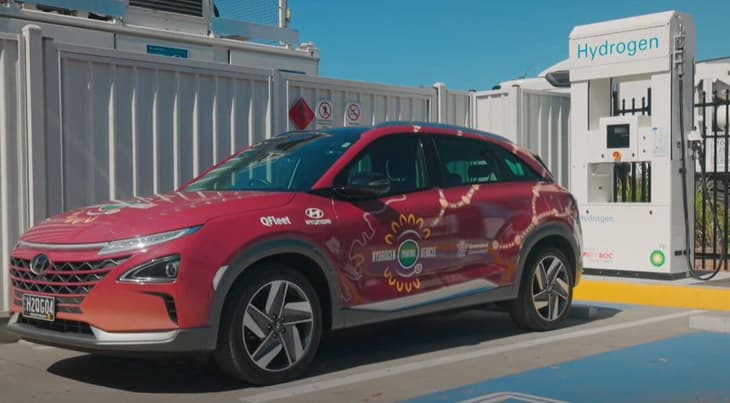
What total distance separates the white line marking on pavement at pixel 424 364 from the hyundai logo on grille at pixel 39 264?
150 centimetres

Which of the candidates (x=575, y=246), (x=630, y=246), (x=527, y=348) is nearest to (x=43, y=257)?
(x=527, y=348)

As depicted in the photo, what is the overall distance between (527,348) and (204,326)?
2.82 metres

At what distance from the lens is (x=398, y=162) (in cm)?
649

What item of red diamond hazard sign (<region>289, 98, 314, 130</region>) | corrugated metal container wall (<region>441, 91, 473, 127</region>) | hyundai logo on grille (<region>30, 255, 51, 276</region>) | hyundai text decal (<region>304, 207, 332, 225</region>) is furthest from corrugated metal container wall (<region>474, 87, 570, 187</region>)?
hyundai logo on grille (<region>30, 255, 51, 276</region>)

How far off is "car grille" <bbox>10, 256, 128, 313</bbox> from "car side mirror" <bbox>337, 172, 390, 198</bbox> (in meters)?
1.64

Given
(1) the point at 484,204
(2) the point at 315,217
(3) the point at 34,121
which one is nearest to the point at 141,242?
(2) the point at 315,217

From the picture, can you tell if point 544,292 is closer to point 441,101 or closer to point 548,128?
point 441,101

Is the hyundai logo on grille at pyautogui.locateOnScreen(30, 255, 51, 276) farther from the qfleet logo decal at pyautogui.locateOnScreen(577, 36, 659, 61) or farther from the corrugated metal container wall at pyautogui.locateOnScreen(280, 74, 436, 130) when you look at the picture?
the qfleet logo decal at pyautogui.locateOnScreen(577, 36, 659, 61)

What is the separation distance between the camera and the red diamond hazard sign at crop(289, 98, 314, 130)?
949cm

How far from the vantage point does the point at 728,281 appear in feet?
30.8

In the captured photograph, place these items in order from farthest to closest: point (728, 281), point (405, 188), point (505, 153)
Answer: point (728, 281), point (505, 153), point (405, 188)

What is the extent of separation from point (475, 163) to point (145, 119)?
11.0ft

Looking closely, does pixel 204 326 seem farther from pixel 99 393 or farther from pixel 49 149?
pixel 49 149

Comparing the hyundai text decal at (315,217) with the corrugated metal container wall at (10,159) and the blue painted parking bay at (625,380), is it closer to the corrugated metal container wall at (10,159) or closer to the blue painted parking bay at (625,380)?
the blue painted parking bay at (625,380)
